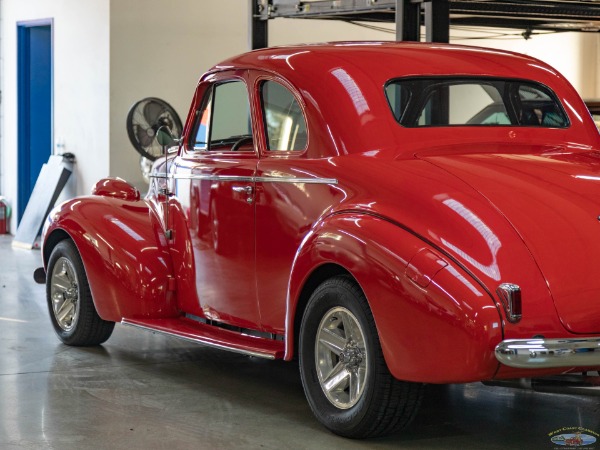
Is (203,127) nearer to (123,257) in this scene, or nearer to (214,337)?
(123,257)

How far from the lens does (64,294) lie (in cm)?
744

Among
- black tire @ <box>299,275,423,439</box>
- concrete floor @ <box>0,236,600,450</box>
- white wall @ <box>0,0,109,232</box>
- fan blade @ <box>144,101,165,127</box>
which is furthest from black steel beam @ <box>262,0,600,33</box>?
white wall @ <box>0,0,109,232</box>

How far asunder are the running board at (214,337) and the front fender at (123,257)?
4.7 inches

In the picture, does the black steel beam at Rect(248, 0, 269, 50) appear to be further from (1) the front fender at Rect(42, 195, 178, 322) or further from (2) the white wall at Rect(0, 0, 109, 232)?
(2) the white wall at Rect(0, 0, 109, 232)

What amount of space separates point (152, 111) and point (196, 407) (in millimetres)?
7316

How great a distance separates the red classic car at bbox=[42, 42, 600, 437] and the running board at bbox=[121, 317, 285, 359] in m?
0.02

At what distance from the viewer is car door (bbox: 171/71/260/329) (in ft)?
19.5

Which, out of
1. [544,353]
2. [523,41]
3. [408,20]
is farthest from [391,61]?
[523,41]

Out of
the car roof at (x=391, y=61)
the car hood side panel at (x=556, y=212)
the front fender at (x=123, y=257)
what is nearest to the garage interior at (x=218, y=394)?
the front fender at (x=123, y=257)

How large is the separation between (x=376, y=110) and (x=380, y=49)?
52cm

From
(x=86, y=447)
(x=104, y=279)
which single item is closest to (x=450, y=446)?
(x=86, y=447)

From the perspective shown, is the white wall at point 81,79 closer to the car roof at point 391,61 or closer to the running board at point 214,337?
the running board at point 214,337

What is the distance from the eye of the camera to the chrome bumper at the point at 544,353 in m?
4.48

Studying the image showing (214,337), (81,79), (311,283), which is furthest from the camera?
(81,79)
